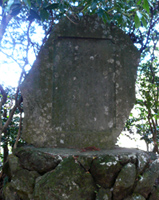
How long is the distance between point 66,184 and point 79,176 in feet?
0.53

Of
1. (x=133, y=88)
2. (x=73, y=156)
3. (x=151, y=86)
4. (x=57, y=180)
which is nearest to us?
(x=57, y=180)

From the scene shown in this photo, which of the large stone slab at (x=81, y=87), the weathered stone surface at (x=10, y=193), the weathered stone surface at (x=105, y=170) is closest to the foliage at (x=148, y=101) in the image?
the large stone slab at (x=81, y=87)

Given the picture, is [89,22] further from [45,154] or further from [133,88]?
[45,154]

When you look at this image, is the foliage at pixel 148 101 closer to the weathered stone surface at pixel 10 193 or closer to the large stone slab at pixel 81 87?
the large stone slab at pixel 81 87

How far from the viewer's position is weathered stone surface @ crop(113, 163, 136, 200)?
2320mm

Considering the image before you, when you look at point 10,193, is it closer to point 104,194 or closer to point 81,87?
point 104,194

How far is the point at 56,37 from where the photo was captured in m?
3.13

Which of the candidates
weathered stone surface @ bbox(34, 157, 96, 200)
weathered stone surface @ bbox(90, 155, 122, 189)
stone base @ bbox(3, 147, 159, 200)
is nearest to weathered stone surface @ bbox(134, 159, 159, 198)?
stone base @ bbox(3, 147, 159, 200)

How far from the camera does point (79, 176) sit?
230 centimetres

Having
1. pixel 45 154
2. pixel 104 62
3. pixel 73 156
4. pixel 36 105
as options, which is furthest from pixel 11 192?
pixel 104 62

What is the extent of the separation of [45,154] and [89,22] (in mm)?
1978

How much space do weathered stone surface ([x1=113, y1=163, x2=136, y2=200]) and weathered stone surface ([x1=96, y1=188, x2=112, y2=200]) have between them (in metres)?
0.06

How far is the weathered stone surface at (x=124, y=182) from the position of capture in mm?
2320

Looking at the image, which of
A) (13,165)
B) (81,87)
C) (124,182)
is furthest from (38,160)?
(81,87)
